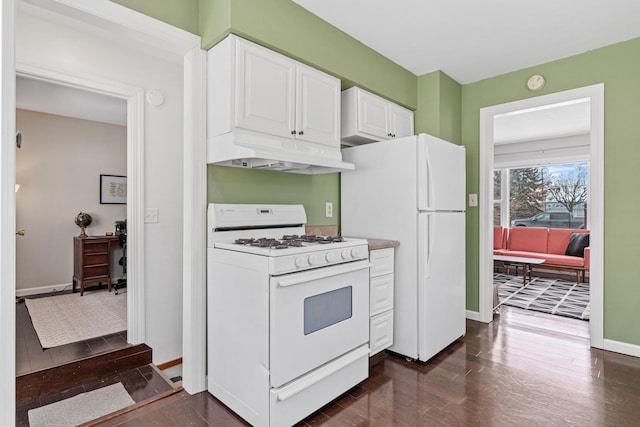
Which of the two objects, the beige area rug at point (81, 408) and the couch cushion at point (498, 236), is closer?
the beige area rug at point (81, 408)

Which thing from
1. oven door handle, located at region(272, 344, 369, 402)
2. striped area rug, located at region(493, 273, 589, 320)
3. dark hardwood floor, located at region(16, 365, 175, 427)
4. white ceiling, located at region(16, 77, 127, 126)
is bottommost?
dark hardwood floor, located at region(16, 365, 175, 427)

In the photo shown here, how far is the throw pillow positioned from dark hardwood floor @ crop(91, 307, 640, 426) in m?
3.51

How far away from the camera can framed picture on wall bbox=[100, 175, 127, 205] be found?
5.23 m

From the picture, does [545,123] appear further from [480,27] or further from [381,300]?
[381,300]

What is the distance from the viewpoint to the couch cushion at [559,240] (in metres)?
6.05

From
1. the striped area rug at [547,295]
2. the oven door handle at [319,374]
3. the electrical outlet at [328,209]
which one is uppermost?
the electrical outlet at [328,209]

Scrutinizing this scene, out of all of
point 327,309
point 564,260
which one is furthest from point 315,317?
point 564,260

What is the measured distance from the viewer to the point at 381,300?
254cm

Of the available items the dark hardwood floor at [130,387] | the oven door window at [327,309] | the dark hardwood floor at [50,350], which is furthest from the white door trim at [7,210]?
the oven door window at [327,309]

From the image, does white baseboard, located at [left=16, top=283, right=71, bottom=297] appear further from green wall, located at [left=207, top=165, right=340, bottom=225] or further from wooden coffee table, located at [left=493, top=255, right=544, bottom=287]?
wooden coffee table, located at [left=493, top=255, right=544, bottom=287]

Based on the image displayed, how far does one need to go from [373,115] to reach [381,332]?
5.93 feet

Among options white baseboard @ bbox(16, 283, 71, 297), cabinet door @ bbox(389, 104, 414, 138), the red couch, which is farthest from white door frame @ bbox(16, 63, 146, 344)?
the red couch

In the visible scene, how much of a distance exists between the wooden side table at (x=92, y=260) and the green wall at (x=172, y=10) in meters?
3.62

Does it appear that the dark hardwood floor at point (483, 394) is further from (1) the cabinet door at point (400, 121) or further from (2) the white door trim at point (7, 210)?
(1) the cabinet door at point (400, 121)
